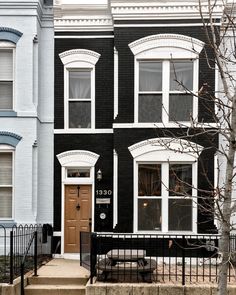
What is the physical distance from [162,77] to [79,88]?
8.63 feet

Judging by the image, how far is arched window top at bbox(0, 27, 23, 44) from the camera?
14438 millimetres

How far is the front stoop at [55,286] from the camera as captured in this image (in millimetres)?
10711

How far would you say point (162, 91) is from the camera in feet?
46.8

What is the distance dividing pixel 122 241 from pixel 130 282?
10.9 ft

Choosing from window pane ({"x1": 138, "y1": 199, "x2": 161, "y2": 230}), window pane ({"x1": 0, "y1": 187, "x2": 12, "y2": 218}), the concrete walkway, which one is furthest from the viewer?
window pane ({"x1": 0, "y1": 187, "x2": 12, "y2": 218})

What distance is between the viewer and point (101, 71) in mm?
15008

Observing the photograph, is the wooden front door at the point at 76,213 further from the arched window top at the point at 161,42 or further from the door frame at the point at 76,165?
the arched window top at the point at 161,42

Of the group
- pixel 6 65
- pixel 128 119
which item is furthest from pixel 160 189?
pixel 6 65

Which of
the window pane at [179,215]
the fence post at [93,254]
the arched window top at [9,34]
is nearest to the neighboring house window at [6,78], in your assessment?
the arched window top at [9,34]

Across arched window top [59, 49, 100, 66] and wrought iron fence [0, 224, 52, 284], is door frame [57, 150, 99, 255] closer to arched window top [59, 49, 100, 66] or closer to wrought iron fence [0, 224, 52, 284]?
wrought iron fence [0, 224, 52, 284]

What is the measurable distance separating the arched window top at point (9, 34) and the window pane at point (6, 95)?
127cm

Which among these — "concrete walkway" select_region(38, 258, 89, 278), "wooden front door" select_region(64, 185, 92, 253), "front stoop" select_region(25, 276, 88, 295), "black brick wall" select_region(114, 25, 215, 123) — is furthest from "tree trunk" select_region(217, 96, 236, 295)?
"wooden front door" select_region(64, 185, 92, 253)

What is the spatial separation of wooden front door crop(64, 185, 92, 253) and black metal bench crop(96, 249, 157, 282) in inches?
156

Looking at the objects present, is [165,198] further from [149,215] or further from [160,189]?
[149,215]
